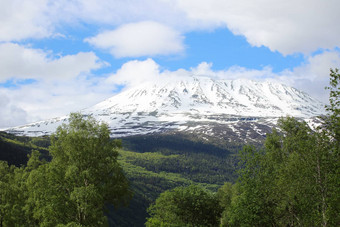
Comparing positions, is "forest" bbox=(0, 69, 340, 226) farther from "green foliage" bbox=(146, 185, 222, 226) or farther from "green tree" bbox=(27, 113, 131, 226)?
"green foliage" bbox=(146, 185, 222, 226)

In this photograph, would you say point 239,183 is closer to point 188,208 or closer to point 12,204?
point 188,208

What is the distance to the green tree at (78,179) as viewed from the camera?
35438 millimetres

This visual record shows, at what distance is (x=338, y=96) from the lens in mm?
23672

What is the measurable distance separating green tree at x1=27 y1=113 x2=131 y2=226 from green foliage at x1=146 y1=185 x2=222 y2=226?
14.7 meters

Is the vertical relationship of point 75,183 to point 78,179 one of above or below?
below

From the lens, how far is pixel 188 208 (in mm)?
58062

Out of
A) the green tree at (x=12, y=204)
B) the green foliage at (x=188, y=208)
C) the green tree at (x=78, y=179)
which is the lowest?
the green foliage at (x=188, y=208)

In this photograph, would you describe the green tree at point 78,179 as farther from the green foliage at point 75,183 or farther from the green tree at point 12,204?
the green tree at point 12,204

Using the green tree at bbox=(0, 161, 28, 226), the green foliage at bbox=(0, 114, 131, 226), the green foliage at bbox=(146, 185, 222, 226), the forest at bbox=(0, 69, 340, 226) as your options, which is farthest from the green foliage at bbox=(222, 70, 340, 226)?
the green tree at bbox=(0, 161, 28, 226)

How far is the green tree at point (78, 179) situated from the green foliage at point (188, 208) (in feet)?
48.1

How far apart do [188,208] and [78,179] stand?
91.1 feet

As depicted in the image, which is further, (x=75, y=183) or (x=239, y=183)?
(x=239, y=183)

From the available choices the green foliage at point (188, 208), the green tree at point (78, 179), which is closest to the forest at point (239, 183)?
the green tree at point (78, 179)

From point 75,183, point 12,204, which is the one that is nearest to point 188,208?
point 75,183
